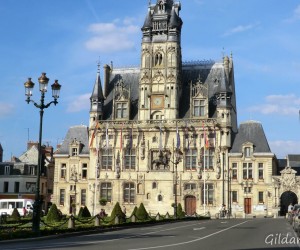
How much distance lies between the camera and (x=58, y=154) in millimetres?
79125

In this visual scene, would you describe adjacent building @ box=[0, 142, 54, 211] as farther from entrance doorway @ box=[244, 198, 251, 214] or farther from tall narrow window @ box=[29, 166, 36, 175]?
entrance doorway @ box=[244, 198, 251, 214]

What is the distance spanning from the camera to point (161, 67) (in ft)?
249

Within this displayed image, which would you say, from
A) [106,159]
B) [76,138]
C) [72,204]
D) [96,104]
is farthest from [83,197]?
[96,104]

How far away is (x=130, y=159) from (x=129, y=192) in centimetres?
468

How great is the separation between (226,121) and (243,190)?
9680 millimetres

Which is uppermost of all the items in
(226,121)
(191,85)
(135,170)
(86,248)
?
(191,85)

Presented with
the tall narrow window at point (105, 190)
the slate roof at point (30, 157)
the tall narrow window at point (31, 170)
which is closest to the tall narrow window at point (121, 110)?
the tall narrow window at point (105, 190)

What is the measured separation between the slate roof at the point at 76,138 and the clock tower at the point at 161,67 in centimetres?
1072

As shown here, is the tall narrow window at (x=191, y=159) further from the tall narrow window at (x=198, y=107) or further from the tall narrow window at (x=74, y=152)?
the tall narrow window at (x=74, y=152)

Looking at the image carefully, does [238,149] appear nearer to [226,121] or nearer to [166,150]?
[226,121]

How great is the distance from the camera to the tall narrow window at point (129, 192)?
73.6m

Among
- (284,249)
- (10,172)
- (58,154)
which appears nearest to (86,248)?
(284,249)

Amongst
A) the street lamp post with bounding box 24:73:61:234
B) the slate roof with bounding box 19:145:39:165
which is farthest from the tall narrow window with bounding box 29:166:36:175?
the street lamp post with bounding box 24:73:61:234

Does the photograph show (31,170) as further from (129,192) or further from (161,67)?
(161,67)
